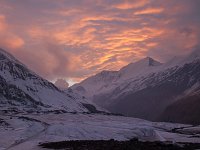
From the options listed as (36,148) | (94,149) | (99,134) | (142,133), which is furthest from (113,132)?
(94,149)

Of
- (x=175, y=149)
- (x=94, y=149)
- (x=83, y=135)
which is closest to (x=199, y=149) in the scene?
(x=175, y=149)

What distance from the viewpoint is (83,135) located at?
4230 inches

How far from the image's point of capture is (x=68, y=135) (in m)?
108

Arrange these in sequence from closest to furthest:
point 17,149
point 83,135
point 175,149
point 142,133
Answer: point 175,149, point 17,149, point 83,135, point 142,133

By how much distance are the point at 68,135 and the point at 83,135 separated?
385cm

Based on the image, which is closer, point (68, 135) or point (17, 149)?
point (17, 149)

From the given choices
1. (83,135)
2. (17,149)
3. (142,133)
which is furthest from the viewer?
(142,133)

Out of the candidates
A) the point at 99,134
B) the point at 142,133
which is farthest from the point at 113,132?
the point at 142,133

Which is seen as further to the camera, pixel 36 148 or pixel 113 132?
pixel 113 132

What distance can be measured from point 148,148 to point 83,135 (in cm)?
5384

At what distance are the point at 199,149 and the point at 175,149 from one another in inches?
138

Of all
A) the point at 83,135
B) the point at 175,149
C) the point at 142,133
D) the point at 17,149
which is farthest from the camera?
the point at 142,133

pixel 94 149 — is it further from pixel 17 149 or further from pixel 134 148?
pixel 17 149

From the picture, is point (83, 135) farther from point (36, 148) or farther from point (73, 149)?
point (73, 149)
